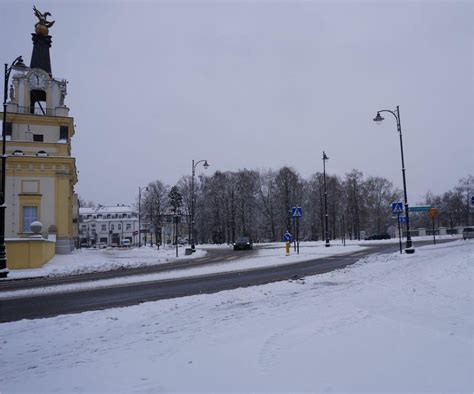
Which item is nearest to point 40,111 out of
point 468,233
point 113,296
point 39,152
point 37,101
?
point 37,101

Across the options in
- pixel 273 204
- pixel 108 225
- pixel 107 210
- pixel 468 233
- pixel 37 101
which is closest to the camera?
pixel 37 101

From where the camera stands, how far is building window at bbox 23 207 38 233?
38.4 m

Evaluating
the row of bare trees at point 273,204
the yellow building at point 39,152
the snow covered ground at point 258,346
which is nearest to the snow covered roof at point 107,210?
the row of bare trees at point 273,204

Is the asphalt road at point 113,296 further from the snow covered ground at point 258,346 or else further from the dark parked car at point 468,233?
the dark parked car at point 468,233

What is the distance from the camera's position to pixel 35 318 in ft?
31.7

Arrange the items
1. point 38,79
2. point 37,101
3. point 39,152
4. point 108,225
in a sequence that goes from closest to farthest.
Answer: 1. point 39,152
2. point 38,79
3. point 37,101
4. point 108,225

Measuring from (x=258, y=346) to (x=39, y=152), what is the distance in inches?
1614

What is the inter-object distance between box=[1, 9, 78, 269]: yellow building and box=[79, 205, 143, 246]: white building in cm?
8262

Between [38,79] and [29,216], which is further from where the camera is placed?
[38,79]

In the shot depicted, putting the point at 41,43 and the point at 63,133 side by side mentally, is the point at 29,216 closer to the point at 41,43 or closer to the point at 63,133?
the point at 63,133

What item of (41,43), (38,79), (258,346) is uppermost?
(41,43)

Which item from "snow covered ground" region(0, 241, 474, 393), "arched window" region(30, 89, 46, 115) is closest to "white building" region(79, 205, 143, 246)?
"arched window" region(30, 89, 46, 115)

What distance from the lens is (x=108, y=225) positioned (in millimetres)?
131000

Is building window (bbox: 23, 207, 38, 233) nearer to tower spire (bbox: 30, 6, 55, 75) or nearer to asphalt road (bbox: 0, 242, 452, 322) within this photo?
tower spire (bbox: 30, 6, 55, 75)
